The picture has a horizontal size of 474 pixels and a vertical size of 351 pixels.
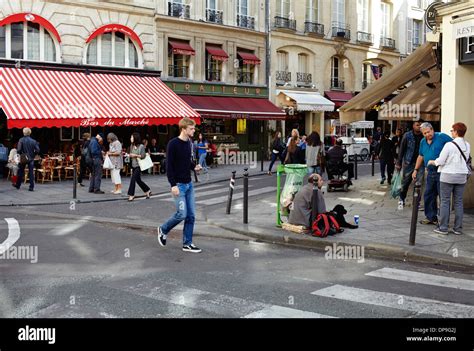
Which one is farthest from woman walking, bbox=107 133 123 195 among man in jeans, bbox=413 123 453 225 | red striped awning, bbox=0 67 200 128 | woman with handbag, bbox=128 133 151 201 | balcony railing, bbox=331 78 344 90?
balcony railing, bbox=331 78 344 90

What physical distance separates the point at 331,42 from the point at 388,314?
95.6 feet

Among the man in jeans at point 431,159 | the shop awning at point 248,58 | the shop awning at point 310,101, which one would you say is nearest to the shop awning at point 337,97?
the shop awning at point 310,101

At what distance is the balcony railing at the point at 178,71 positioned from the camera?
25.2 m

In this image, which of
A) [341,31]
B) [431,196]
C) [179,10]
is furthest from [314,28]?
[431,196]

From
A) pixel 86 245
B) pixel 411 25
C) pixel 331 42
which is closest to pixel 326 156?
pixel 86 245

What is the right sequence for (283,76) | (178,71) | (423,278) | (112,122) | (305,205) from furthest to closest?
(283,76)
(178,71)
(112,122)
(305,205)
(423,278)

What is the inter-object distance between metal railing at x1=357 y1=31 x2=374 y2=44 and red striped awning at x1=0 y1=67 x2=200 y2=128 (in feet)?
51.5

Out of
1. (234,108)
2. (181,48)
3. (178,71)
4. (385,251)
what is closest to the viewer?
(385,251)

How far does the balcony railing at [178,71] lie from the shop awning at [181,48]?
66 centimetres

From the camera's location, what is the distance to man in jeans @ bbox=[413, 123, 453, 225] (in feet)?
32.5

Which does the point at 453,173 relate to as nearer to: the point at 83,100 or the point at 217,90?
the point at 83,100

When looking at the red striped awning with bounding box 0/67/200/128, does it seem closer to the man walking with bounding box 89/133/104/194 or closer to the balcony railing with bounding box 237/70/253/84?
the man walking with bounding box 89/133/104/194

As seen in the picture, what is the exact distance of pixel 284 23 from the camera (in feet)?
98.4

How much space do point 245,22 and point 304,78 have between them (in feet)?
16.8
